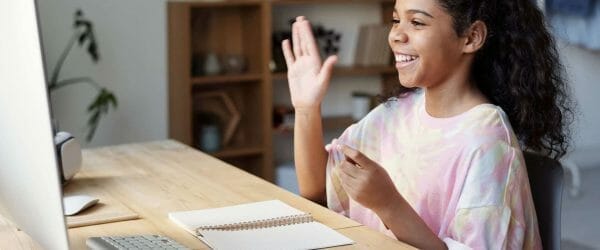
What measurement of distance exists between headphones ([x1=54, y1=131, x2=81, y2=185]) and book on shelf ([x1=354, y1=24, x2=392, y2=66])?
285cm

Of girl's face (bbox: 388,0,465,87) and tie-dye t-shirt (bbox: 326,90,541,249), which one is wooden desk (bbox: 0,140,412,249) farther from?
girl's face (bbox: 388,0,465,87)

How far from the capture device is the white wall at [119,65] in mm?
4340

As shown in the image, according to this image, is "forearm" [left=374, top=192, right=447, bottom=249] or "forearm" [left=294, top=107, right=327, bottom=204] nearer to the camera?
"forearm" [left=374, top=192, right=447, bottom=249]

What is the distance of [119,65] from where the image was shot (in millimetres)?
4527

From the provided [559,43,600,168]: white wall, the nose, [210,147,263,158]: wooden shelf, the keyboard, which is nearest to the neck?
the nose

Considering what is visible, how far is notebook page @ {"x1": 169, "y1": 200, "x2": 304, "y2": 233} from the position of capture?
6.11 ft

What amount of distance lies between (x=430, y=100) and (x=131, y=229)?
641mm

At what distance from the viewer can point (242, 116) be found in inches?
195

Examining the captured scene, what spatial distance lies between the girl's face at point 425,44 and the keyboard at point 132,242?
59 cm

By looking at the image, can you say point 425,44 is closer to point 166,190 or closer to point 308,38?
point 308,38

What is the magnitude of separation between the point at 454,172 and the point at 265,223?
1.23 feet

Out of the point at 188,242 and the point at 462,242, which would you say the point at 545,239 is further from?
the point at 188,242

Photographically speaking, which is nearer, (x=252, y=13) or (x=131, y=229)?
(x=131, y=229)

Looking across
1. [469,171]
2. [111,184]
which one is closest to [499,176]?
[469,171]
